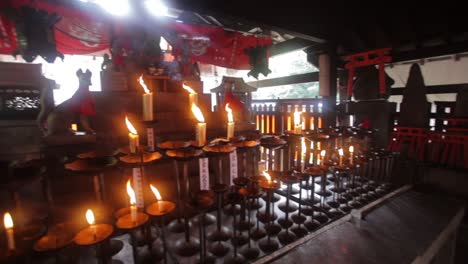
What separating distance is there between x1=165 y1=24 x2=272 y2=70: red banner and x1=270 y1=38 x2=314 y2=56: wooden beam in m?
0.66

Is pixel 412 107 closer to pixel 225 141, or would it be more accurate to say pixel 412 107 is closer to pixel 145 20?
pixel 225 141

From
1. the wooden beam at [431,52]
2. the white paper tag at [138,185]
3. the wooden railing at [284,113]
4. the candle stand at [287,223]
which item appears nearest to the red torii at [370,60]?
the wooden beam at [431,52]

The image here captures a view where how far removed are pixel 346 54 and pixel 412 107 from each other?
8.23 ft

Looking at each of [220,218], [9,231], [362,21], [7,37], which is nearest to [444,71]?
[362,21]

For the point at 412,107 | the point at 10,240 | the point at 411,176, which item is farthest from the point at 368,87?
the point at 10,240

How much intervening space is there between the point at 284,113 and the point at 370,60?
11.5ft

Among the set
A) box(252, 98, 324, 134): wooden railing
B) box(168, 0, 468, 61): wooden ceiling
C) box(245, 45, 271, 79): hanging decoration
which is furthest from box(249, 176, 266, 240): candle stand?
box(252, 98, 324, 134): wooden railing

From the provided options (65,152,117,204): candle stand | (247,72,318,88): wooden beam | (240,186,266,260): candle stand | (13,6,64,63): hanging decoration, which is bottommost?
(240,186,266,260): candle stand

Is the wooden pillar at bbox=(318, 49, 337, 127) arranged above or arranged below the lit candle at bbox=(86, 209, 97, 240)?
above

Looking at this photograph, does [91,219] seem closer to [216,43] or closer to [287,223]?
[287,223]

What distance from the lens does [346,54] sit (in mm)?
7059

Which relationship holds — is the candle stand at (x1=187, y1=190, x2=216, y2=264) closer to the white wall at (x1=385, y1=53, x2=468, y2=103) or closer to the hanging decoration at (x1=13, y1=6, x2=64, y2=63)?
the hanging decoration at (x1=13, y1=6, x2=64, y2=63)

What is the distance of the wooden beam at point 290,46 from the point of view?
24.9ft

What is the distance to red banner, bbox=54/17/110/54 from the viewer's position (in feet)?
20.6
